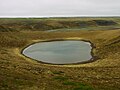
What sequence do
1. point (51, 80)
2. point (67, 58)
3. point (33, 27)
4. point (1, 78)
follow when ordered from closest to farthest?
point (1, 78), point (51, 80), point (67, 58), point (33, 27)

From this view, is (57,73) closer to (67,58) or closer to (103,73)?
(103,73)

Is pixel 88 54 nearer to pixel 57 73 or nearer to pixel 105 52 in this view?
pixel 105 52

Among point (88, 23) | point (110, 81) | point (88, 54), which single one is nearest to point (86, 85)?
point (110, 81)

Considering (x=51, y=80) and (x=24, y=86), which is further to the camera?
(x=51, y=80)

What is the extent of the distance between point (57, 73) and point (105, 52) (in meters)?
17.3

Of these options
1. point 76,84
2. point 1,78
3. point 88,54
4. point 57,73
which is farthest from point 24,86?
point 88,54

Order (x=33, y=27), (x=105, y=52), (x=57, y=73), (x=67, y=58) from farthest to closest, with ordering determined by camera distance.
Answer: (x=33, y=27), (x=105, y=52), (x=67, y=58), (x=57, y=73)

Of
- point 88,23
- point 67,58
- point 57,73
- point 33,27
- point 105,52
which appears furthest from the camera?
point 88,23

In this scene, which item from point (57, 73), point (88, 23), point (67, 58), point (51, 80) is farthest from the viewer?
point (88, 23)

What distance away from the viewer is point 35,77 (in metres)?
19.3

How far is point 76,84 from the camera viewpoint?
1758 centimetres

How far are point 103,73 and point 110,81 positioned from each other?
3289 millimetres

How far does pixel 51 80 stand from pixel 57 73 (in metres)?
3.17

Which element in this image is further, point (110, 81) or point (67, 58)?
point (67, 58)
